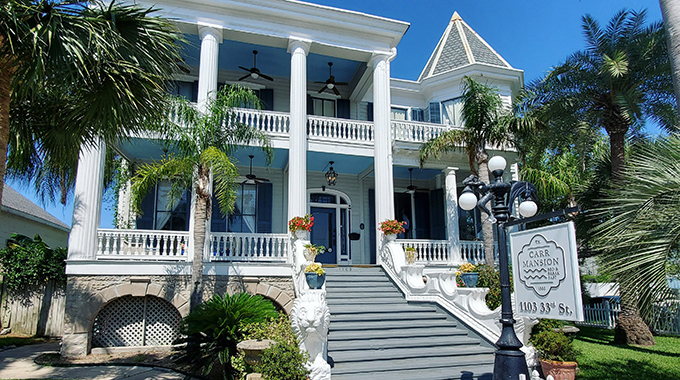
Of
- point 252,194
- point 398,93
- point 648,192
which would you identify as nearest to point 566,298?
point 648,192

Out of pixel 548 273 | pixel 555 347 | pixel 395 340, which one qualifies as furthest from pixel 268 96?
pixel 548 273

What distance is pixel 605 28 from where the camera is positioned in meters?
11.3

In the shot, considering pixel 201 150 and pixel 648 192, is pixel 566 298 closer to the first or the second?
pixel 648 192

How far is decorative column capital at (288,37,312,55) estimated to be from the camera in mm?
13000

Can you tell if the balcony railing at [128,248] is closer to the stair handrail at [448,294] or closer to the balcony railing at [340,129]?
the balcony railing at [340,129]

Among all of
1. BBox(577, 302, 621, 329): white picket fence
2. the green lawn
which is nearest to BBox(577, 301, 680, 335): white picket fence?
BBox(577, 302, 621, 329): white picket fence

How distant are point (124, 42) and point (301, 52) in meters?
7.45

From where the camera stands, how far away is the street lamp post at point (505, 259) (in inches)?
226

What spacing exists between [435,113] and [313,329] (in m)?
12.0

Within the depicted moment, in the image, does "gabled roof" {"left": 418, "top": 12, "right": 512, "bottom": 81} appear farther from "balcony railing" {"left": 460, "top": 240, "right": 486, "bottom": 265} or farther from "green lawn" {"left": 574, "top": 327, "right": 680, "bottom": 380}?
"green lawn" {"left": 574, "top": 327, "right": 680, "bottom": 380}

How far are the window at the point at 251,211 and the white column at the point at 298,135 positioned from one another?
8.72 feet

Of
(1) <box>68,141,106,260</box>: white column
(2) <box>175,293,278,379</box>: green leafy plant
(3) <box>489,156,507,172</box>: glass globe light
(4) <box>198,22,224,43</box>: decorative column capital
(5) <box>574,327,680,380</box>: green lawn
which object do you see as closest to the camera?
(3) <box>489,156,507,172</box>: glass globe light

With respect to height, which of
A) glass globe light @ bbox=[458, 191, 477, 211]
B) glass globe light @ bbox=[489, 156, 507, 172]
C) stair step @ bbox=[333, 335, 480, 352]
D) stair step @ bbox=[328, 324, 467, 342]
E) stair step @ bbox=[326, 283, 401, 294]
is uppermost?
glass globe light @ bbox=[489, 156, 507, 172]

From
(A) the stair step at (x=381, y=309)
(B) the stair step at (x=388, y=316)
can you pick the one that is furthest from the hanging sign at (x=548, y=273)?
(A) the stair step at (x=381, y=309)
